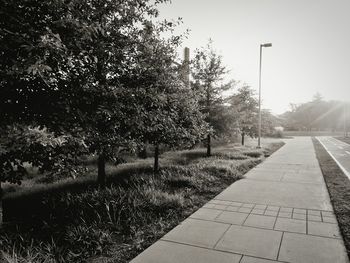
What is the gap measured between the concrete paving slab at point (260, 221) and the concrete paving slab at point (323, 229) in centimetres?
60

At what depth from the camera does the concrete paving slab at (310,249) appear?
11.5ft

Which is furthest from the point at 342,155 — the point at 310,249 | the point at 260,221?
the point at 310,249

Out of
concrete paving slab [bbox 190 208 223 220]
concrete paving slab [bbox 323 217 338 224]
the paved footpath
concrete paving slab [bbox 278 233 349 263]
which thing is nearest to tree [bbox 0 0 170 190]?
concrete paving slab [bbox 190 208 223 220]

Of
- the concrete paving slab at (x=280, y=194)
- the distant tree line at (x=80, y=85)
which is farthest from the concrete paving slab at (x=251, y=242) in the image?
the distant tree line at (x=80, y=85)

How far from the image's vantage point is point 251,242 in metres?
4.02

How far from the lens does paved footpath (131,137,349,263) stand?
360cm

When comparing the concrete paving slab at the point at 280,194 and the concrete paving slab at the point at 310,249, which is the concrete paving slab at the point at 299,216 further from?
the concrete paving slab at the point at 310,249

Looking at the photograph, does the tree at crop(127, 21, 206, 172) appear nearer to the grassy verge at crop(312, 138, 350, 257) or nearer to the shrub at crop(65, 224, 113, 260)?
the shrub at crop(65, 224, 113, 260)

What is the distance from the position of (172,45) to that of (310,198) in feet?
17.0

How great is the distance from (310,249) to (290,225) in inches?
36.9

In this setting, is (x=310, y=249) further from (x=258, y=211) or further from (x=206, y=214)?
(x=206, y=214)

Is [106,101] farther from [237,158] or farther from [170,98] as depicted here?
[237,158]

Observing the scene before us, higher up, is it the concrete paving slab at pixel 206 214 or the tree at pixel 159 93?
the tree at pixel 159 93

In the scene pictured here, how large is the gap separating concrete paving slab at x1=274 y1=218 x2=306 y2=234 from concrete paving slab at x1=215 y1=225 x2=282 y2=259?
263 mm
